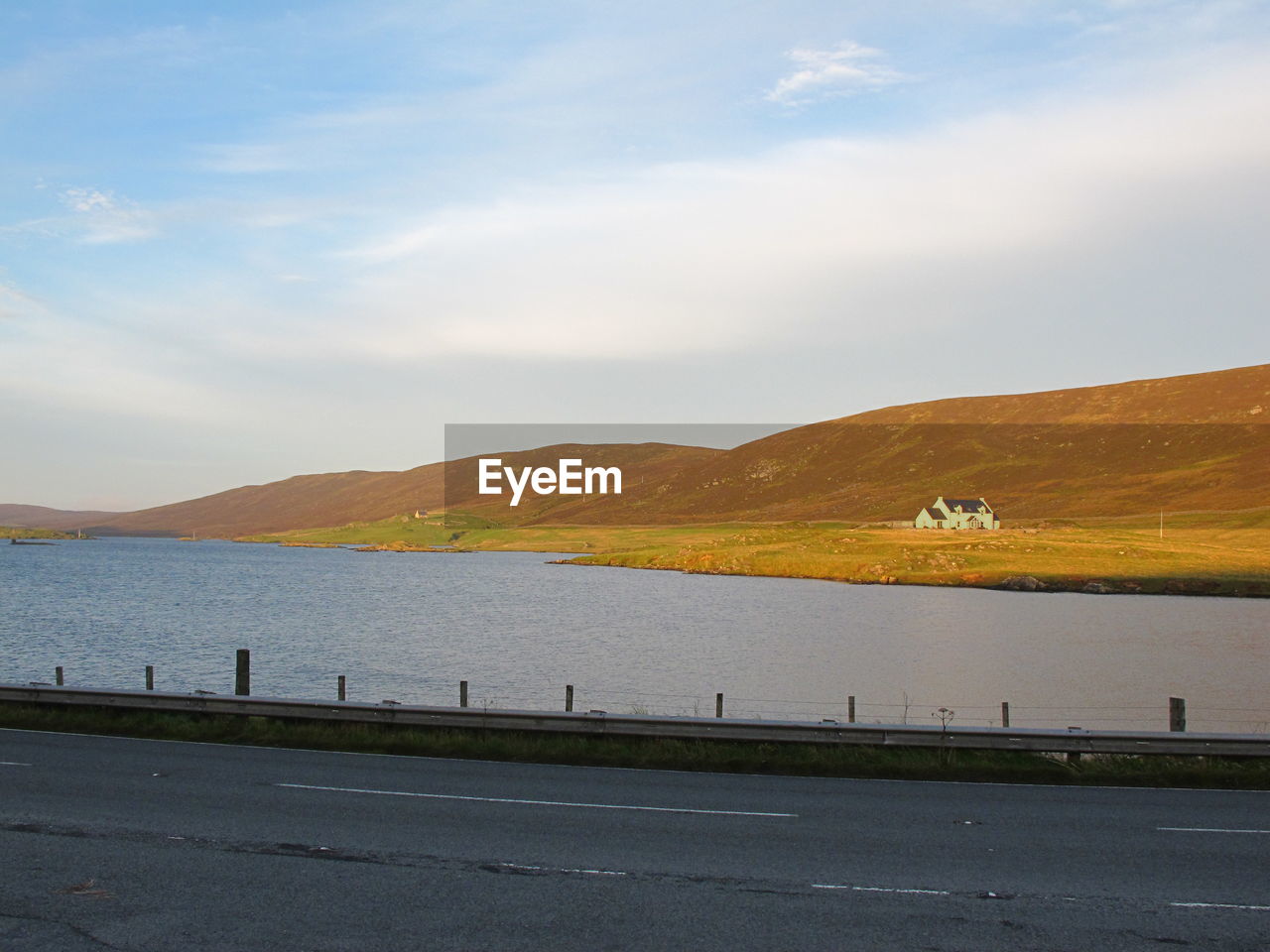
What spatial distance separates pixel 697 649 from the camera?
5091 centimetres

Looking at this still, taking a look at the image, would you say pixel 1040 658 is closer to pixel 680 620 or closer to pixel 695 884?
pixel 680 620

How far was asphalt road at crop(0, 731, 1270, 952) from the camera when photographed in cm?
880

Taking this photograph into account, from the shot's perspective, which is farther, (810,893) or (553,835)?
(553,835)

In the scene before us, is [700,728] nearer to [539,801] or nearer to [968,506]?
[539,801]

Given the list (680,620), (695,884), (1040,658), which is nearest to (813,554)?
(680,620)

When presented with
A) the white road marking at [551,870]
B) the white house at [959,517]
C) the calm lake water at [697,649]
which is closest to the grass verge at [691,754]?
the white road marking at [551,870]

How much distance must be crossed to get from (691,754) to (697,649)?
3313 centimetres

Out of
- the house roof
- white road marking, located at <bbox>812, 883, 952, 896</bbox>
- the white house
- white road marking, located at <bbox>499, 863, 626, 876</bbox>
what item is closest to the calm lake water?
white road marking, located at <bbox>499, 863, 626, 876</bbox>

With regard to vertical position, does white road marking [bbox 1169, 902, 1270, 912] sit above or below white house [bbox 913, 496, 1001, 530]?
below

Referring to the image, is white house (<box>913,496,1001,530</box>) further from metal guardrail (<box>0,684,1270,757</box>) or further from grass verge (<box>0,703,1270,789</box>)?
grass verge (<box>0,703,1270,789</box>)

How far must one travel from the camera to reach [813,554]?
132000 mm

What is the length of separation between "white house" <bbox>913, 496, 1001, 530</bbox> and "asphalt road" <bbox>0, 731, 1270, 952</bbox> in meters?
169

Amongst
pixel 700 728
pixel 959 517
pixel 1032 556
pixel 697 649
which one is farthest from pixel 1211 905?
pixel 959 517

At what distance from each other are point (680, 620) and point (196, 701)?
47.4 m
